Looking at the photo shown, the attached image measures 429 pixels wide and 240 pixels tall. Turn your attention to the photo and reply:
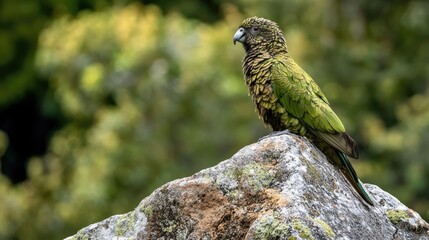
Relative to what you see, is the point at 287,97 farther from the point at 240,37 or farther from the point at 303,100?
the point at 240,37

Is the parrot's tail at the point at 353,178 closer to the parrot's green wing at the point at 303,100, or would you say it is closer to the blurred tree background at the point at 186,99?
the parrot's green wing at the point at 303,100

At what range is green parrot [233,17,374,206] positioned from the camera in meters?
8.02

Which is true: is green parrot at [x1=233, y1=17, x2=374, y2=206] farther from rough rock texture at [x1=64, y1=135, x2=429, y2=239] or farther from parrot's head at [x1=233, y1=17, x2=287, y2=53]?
rough rock texture at [x1=64, y1=135, x2=429, y2=239]

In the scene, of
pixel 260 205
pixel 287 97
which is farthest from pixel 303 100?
pixel 260 205

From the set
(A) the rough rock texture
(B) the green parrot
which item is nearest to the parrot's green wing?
(B) the green parrot

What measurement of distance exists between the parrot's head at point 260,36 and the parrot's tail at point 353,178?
53.2 inches

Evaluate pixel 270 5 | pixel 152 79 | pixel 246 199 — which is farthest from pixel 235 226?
pixel 270 5

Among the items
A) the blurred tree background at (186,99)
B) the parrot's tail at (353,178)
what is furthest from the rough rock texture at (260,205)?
the blurred tree background at (186,99)

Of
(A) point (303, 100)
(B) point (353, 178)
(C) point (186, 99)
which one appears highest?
(C) point (186, 99)

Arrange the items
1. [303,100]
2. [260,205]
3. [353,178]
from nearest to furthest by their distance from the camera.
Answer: [260,205] → [353,178] → [303,100]

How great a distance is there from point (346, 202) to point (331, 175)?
245 mm

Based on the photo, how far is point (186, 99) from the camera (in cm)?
2025

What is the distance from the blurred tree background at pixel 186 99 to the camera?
19844 millimetres

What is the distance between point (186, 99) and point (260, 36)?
37.1 feet
